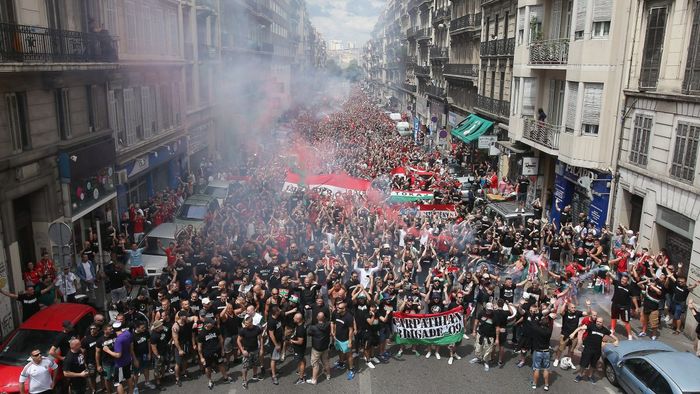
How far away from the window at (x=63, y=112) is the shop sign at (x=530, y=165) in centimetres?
1552

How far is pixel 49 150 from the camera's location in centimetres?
1438

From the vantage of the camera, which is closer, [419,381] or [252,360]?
[419,381]

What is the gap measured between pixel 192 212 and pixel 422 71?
38.3 metres

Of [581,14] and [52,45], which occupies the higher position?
[581,14]

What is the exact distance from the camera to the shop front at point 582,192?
17.1 metres

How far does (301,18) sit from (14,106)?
80169 mm

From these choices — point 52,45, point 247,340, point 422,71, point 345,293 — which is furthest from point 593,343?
point 422,71

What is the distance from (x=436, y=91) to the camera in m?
44.2

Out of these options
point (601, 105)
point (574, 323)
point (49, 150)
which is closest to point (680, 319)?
point (574, 323)

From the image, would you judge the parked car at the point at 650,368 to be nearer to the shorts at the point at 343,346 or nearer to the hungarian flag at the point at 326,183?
the shorts at the point at 343,346

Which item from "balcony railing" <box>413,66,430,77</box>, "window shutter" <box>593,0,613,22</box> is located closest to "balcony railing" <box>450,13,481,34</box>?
"balcony railing" <box>413,66,430,77</box>

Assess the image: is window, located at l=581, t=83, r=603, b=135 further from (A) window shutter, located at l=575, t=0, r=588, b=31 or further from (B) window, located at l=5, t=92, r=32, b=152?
(B) window, located at l=5, t=92, r=32, b=152

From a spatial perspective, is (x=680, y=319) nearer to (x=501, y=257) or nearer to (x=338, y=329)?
(x=501, y=257)

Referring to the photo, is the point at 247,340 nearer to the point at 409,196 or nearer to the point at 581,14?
the point at 409,196
